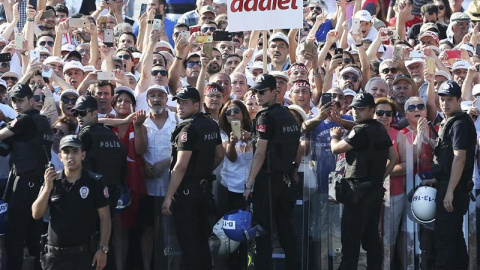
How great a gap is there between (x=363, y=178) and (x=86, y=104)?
302 centimetres

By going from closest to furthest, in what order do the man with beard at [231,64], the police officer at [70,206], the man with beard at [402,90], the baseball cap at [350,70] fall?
the police officer at [70,206] < the man with beard at [402,90] < the baseball cap at [350,70] < the man with beard at [231,64]

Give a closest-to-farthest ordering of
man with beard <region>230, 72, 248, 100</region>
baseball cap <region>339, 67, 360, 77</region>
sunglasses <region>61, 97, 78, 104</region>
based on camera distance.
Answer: sunglasses <region>61, 97, 78, 104</region>
man with beard <region>230, 72, 248, 100</region>
baseball cap <region>339, 67, 360, 77</region>

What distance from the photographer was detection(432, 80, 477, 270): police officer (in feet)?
42.3

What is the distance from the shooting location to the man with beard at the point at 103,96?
46.9ft

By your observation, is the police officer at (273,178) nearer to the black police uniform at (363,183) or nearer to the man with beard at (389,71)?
the black police uniform at (363,183)

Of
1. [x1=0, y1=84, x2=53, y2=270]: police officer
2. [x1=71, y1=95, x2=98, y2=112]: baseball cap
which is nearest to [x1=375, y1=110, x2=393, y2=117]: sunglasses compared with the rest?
[x1=71, y1=95, x2=98, y2=112]: baseball cap

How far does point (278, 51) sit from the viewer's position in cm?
1647

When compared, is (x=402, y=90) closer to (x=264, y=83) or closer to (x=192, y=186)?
(x=264, y=83)

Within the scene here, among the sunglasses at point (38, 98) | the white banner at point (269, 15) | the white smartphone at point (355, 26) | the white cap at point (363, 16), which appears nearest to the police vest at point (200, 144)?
the sunglasses at point (38, 98)

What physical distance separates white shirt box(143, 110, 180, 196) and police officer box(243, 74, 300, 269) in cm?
105

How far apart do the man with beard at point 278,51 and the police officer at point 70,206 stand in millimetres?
4881

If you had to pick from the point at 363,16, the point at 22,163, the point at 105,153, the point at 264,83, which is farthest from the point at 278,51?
the point at 22,163

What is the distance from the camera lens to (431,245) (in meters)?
13.4

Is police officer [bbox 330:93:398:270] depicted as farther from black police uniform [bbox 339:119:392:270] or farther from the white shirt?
the white shirt
